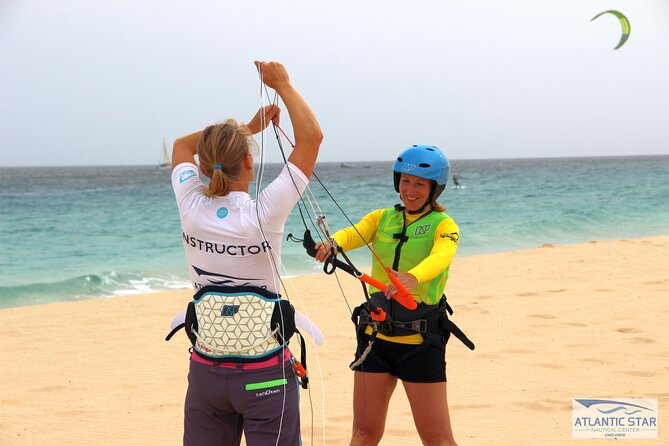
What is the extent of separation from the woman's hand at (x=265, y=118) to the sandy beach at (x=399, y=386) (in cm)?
124

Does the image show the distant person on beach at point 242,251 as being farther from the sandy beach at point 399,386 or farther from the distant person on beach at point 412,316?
the distant person on beach at point 412,316

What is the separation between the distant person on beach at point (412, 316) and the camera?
332 centimetres

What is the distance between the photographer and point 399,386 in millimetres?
6188

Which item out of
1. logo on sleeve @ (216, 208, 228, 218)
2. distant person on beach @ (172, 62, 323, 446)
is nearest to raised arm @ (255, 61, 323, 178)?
distant person on beach @ (172, 62, 323, 446)

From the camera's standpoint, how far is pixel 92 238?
24969 mm

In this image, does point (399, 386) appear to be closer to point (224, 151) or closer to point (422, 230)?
point (422, 230)

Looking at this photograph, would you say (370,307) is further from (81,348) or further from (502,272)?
(502,272)

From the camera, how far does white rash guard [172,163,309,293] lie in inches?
95.9

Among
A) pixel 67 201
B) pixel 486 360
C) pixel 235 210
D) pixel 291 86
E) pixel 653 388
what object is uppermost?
Result: pixel 291 86

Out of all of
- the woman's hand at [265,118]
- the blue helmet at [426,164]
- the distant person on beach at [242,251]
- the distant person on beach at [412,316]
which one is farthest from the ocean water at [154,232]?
the distant person on beach at [242,251]

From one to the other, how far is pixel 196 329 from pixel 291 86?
3.41ft

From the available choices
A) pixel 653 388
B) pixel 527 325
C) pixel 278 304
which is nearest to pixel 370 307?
pixel 278 304

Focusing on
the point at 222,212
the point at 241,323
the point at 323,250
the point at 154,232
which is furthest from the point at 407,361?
the point at 154,232

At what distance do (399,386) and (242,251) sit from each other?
409cm
